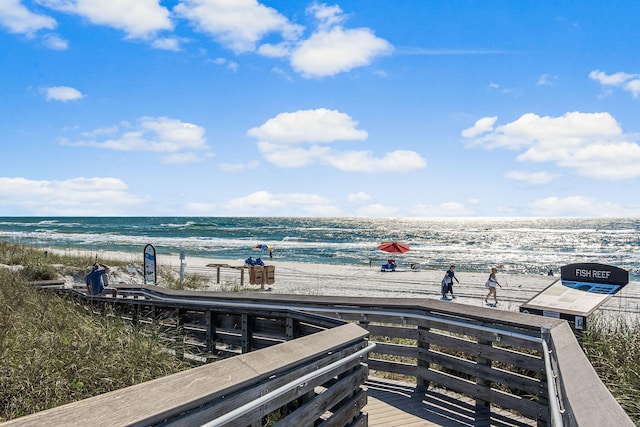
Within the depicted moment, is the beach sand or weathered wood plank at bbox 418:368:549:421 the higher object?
weathered wood plank at bbox 418:368:549:421

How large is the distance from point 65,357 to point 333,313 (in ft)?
11.1

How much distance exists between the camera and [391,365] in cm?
662

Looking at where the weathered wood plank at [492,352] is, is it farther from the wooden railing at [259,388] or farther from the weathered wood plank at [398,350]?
the wooden railing at [259,388]

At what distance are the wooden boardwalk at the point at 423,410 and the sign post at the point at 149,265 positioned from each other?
13.5m

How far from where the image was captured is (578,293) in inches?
314

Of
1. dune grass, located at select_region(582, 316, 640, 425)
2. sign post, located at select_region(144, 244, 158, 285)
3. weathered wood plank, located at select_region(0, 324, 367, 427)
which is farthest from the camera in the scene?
sign post, located at select_region(144, 244, 158, 285)

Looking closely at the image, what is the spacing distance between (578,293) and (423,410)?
3.87 meters

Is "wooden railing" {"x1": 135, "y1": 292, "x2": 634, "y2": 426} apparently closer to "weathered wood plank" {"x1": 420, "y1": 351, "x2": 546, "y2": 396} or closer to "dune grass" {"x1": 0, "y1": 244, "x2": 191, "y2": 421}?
"weathered wood plank" {"x1": 420, "y1": 351, "x2": 546, "y2": 396}

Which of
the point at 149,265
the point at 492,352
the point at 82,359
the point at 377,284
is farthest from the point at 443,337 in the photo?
the point at 377,284

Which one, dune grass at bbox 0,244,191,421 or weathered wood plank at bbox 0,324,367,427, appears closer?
weathered wood plank at bbox 0,324,367,427


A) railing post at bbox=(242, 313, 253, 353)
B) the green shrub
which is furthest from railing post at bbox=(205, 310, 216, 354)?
the green shrub

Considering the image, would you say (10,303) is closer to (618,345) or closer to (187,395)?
(187,395)

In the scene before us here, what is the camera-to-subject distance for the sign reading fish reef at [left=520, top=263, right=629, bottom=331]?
698cm

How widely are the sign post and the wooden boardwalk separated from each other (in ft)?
44.2
